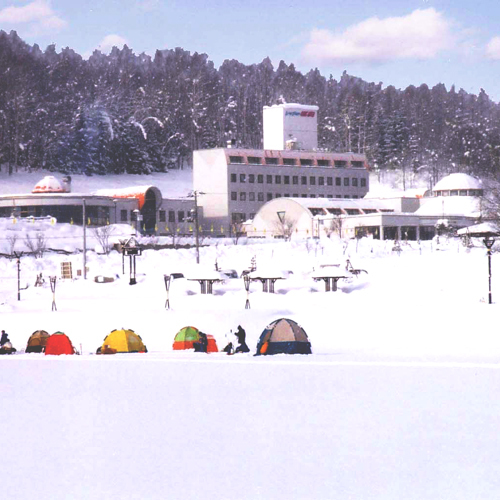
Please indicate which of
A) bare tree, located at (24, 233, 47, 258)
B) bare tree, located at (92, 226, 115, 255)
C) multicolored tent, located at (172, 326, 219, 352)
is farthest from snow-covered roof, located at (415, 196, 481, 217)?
multicolored tent, located at (172, 326, 219, 352)

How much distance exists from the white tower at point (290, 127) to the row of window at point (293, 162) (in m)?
3.27

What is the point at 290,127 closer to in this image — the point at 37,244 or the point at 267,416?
the point at 37,244

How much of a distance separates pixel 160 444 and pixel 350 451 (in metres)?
2.12

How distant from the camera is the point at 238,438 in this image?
32.6 feet

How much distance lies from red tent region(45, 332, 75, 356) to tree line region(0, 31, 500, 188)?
324 feet

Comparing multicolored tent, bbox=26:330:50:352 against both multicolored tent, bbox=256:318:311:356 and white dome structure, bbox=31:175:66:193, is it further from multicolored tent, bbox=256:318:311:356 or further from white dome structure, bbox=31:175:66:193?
white dome structure, bbox=31:175:66:193

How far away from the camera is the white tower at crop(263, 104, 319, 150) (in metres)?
105

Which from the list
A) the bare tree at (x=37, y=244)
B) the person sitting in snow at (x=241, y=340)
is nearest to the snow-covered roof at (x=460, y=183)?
the bare tree at (x=37, y=244)

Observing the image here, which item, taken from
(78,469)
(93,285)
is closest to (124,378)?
(78,469)

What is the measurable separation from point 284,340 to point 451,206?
73696mm

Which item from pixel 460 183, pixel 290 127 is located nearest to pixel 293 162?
pixel 290 127

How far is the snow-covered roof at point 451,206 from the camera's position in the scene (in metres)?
86.9

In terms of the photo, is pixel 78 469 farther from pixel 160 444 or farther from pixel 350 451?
pixel 350 451

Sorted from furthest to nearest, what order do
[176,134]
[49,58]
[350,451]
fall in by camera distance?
[49,58]
[176,134]
[350,451]
